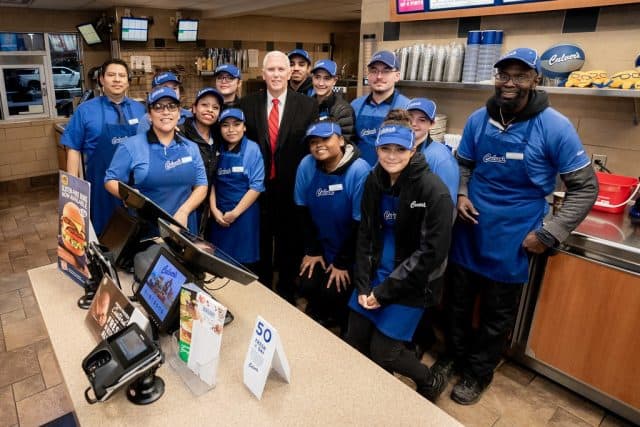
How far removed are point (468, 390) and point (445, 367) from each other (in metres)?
0.19

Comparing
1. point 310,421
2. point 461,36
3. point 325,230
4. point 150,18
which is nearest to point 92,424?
point 310,421

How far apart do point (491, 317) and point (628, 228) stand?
85 centimetres

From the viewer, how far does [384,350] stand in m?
2.04

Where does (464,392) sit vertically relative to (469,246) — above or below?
below

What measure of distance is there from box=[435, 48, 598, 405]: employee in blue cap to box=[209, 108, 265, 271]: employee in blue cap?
1.19m

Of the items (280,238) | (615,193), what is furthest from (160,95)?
(615,193)

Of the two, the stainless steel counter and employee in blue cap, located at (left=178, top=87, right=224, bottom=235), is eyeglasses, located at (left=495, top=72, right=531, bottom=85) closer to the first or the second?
the stainless steel counter

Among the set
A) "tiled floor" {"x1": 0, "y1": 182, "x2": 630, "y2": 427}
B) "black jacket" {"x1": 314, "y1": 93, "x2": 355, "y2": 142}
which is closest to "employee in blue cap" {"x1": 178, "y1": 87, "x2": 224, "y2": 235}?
"black jacket" {"x1": 314, "y1": 93, "x2": 355, "y2": 142}

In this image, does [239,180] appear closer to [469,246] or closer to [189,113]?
[189,113]

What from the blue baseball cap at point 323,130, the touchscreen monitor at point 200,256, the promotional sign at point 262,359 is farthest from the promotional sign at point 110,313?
the blue baseball cap at point 323,130

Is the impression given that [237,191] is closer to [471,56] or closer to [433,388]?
[433,388]

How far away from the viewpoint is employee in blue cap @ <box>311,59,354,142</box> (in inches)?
112

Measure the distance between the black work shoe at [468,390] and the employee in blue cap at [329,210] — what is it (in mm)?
726

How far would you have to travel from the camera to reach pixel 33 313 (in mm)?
3234
